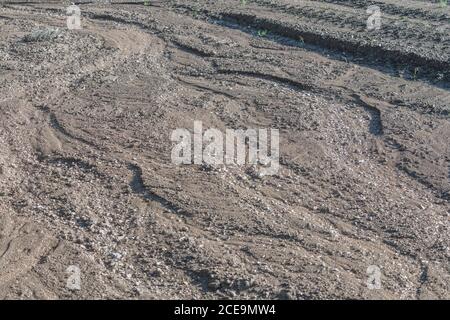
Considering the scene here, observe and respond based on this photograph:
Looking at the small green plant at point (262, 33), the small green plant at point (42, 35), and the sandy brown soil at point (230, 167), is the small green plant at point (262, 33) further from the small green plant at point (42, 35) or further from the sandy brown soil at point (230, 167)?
the small green plant at point (42, 35)

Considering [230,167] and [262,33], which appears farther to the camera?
[262,33]

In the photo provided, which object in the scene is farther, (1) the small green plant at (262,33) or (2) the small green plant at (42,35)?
(1) the small green plant at (262,33)

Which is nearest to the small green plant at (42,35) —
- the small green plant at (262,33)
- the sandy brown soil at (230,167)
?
the sandy brown soil at (230,167)

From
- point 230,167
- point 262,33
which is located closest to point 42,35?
point 262,33

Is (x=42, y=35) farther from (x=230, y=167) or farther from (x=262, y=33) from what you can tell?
(x=230, y=167)

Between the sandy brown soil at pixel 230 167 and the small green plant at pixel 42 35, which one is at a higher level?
the small green plant at pixel 42 35

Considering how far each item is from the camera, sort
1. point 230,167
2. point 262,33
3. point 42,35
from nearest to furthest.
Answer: point 230,167
point 42,35
point 262,33

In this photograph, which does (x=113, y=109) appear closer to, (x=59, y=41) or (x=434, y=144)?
(x=59, y=41)

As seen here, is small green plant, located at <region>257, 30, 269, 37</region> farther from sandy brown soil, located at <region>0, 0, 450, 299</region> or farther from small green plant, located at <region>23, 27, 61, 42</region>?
small green plant, located at <region>23, 27, 61, 42</region>
